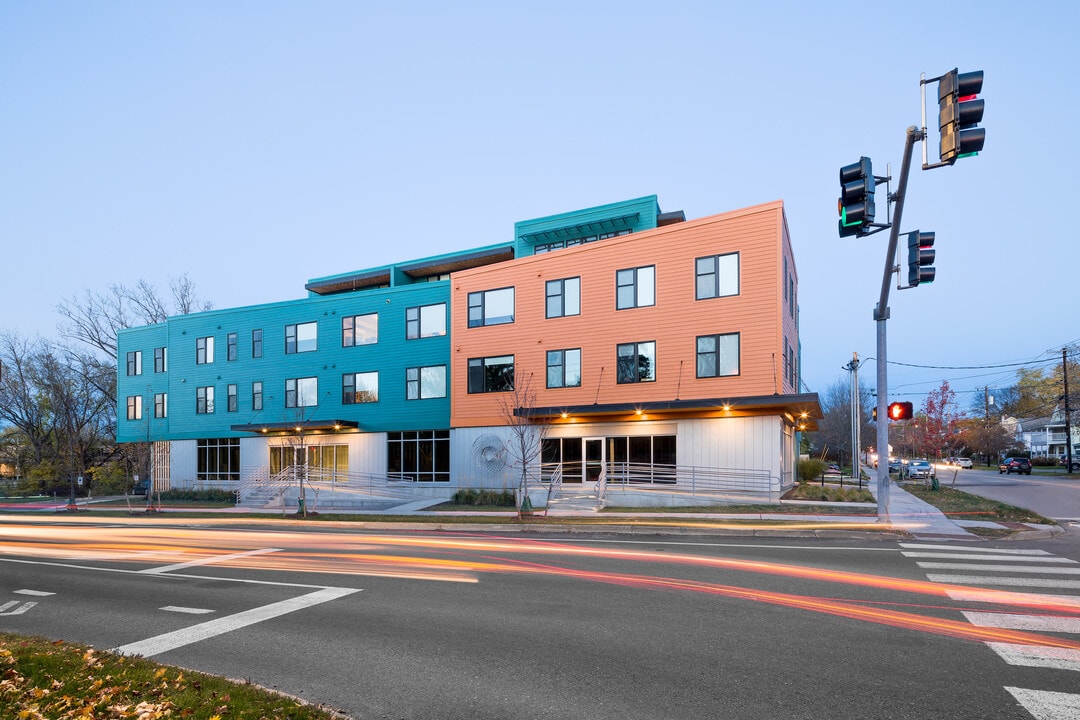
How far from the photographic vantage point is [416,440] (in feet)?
115

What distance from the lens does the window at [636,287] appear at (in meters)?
28.7

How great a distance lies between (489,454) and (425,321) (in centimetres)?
823

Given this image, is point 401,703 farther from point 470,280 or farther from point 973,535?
point 470,280

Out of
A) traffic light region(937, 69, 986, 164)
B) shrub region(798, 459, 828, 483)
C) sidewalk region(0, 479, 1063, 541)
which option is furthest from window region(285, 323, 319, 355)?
traffic light region(937, 69, 986, 164)

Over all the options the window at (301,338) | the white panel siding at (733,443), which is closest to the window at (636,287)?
the white panel siding at (733,443)

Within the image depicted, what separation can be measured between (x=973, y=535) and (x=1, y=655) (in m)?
17.5

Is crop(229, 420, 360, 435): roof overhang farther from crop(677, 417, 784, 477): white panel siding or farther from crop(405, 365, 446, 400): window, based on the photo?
crop(677, 417, 784, 477): white panel siding

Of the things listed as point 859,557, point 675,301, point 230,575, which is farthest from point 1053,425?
point 230,575

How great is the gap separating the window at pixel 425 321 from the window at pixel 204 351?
15.4 m

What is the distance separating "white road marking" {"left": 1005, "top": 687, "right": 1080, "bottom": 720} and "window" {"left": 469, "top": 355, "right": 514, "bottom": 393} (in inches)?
1052

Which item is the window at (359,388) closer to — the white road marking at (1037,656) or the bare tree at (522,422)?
the bare tree at (522,422)

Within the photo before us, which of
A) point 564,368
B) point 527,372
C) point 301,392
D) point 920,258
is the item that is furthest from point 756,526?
point 301,392

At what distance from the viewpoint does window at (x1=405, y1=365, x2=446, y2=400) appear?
113 feet

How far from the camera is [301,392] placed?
128 feet
